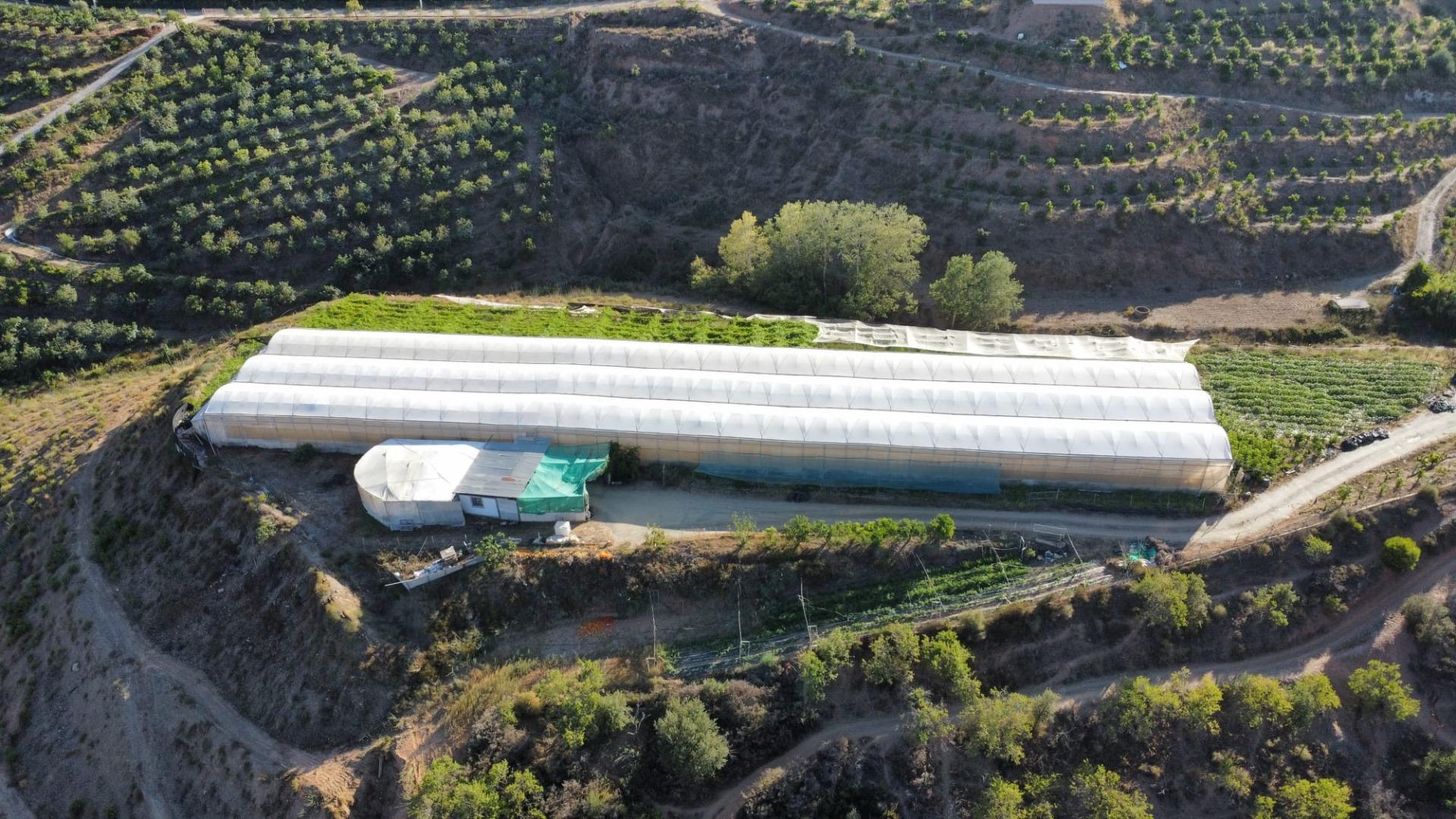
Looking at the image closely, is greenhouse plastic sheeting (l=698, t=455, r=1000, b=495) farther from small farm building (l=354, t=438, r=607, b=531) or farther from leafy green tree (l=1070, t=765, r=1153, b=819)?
leafy green tree (l=1070, t=765, r=1153, b=819)

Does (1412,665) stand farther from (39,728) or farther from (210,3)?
(210,3)

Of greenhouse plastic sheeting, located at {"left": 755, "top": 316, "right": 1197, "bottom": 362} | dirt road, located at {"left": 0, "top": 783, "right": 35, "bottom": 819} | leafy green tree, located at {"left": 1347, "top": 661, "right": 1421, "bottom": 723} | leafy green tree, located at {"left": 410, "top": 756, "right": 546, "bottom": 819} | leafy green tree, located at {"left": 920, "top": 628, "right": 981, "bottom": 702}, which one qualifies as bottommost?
dirt road, located at {"left": 0, "top": 783, "right": 35, "bottom": 819}


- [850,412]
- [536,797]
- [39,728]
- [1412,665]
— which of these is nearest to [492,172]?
[850,412]

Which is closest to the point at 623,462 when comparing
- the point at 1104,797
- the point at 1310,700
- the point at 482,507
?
the point at 482,507

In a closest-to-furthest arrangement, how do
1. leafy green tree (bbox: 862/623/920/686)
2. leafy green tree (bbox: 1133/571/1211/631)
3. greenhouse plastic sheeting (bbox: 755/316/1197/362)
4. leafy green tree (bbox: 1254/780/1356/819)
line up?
1. leafy green tree (bbox: 1254/780/1356/819)
2. leafy green tree (bbox: 862/623/920/686)
3. leafy green tree (bbox: 1133/571/1211/631)
4. greenhouse plastic sheeting (bbox: 755/316/1197/362)

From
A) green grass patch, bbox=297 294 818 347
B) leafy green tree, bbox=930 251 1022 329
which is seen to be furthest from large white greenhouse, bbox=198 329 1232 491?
leafy green tree, bbox=930 251 1022 329

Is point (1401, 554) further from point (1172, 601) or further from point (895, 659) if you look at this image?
point (895, 659)

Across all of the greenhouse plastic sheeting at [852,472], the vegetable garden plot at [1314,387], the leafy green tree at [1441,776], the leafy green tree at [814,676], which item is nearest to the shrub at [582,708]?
the leafy green tree at [814,676]
